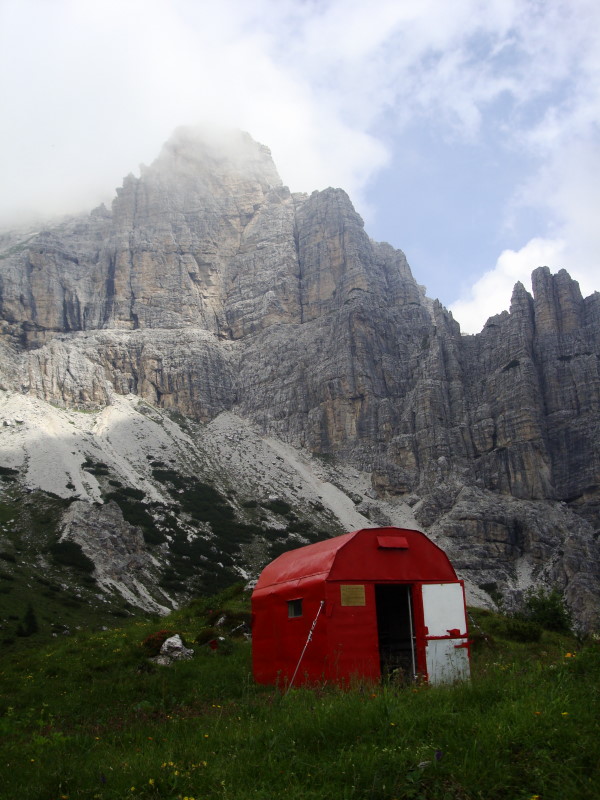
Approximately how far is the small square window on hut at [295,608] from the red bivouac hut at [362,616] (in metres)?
0.03

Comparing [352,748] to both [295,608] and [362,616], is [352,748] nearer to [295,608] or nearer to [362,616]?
[362,616]

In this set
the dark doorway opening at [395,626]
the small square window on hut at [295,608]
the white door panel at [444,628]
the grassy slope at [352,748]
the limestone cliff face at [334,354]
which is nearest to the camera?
the grassy slope at [352,748]

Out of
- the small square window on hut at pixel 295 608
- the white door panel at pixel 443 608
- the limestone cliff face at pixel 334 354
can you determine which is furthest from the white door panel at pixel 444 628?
the limestone cliff face at pixel 334 354

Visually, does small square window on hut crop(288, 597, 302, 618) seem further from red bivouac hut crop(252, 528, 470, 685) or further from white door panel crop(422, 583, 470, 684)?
white door panel crop(422, 583, 470, 684)

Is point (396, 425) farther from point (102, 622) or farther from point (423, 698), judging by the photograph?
point (423, 698)

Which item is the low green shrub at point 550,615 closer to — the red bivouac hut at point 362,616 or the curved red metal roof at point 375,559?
the red bivouac hut at point 362,616

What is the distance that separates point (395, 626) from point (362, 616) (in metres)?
3.64

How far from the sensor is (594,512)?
11969 cm

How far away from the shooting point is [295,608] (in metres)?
17.5

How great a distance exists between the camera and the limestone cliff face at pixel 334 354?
407 ft

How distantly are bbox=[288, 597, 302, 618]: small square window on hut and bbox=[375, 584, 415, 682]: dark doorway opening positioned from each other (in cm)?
249

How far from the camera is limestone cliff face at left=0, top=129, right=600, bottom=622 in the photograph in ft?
407

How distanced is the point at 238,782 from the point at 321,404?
14328cm

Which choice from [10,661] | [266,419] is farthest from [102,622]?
[266,419]
